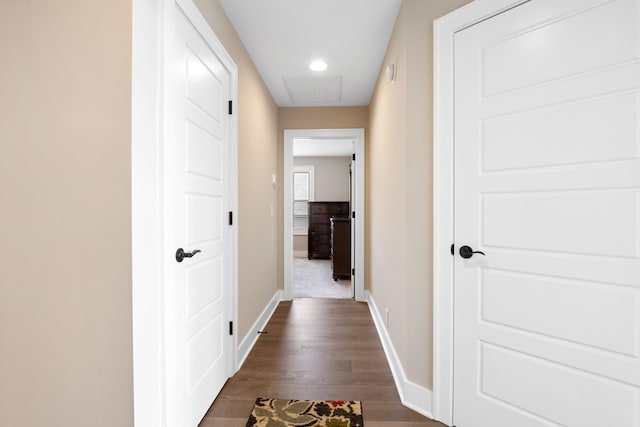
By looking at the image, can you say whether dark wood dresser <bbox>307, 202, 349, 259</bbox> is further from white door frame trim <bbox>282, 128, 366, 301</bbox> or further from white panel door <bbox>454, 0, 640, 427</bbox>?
white panel door <bbox>454, 0, 640, 427</bbox>

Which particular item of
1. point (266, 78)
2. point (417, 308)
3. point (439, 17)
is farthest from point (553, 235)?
point (266, 78)

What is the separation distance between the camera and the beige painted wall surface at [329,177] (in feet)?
24.7

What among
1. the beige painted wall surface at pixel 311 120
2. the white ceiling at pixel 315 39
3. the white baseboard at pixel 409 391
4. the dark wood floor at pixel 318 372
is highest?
the white ceiling at pixel 315 39

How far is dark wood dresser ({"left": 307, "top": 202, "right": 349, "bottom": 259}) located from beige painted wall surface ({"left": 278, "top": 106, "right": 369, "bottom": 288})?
3127mm

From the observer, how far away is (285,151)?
388 cm

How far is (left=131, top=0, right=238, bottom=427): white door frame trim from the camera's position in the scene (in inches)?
45.4

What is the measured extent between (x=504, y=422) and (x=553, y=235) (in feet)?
2.97

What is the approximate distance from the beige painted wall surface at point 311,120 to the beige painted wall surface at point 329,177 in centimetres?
359

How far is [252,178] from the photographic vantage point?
2.66 metres

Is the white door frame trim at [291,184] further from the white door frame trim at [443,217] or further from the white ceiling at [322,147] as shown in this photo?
the white door frame trim at [443,217]

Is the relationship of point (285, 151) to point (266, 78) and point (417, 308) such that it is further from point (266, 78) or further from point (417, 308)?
point (417, 308)

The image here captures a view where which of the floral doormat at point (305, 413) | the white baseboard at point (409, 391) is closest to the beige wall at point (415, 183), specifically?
the white baseboard at point (409, 391)

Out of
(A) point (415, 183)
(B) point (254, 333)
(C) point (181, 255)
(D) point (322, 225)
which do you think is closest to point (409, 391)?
(A) point (415, 183)

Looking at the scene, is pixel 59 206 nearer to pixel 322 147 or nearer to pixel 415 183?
pixel 415 183
